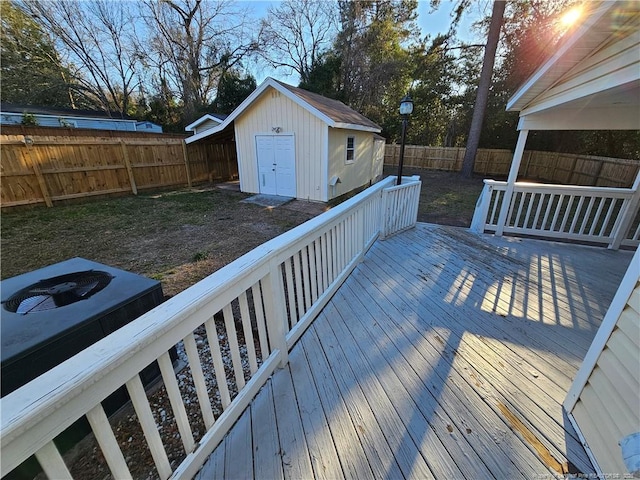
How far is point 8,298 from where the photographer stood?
1.62m

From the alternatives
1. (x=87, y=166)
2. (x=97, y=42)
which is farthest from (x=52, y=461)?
(x=97, y=42)

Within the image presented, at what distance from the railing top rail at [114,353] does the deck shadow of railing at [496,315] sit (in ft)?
4.65

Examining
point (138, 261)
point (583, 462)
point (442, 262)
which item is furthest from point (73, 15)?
point (583, 462)

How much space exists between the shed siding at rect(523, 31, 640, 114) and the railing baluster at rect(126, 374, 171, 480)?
3.25 m

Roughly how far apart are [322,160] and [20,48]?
22500 mm

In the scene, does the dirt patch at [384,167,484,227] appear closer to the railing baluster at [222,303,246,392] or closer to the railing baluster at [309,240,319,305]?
the railing baluster at [309,240,319,305]

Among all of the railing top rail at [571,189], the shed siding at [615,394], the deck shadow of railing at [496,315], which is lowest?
the deck shadow of railing at [496,315]

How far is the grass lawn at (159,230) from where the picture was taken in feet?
13.7

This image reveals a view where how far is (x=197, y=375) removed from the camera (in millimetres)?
1254

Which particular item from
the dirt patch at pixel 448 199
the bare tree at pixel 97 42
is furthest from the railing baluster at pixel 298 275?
the bare tree at pixel 97 42

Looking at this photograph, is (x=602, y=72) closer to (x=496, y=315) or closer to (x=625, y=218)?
(x=496, y=315)

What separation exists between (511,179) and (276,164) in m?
6.72

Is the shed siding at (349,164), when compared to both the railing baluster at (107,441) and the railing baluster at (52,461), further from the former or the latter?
the railing baluster at (52,461)

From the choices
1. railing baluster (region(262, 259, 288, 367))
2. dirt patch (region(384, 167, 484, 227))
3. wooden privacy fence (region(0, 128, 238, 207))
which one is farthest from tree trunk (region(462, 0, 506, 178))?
railing baluster (region(262, 259, 288, 367))
